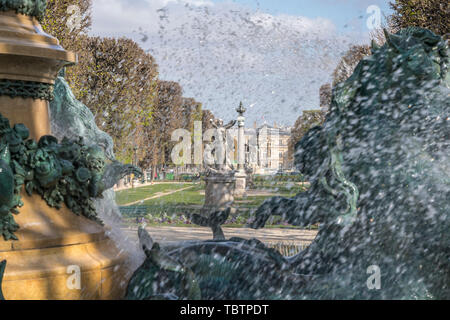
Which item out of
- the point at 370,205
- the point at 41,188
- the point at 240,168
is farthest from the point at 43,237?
the point at 240,168

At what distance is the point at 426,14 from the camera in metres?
12.9

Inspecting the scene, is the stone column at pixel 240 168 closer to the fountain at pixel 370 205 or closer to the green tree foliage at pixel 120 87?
the green tree foliage at pixel 120 87

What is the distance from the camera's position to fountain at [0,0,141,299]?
305cm

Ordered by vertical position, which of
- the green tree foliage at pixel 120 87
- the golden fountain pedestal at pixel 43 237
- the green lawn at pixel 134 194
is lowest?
the green lawn at pixel 134 194

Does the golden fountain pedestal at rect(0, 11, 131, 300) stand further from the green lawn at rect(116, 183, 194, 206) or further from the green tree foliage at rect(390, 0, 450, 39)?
the green lawn at rect(116, 183, 194, 206)

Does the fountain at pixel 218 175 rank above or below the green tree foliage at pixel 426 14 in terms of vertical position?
below

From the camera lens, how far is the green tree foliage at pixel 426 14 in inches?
486

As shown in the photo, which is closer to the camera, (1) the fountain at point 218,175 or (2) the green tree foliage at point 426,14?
(2) the green tree foliage at point 426,14

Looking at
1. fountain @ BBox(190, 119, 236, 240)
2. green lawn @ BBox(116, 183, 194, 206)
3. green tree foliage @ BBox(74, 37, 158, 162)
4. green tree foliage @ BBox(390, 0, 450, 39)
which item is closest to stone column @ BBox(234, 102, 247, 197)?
green lawn @ BBox(116, 183, 194, 206)

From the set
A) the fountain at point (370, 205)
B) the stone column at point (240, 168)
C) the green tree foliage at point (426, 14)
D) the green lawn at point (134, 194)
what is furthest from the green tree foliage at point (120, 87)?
the fountain at point (370, 205)

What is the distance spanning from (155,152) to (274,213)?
28323mm

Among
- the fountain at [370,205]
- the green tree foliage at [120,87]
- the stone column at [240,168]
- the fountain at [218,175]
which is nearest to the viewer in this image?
the fountain at [370,205]

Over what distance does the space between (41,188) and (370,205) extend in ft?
6.30
